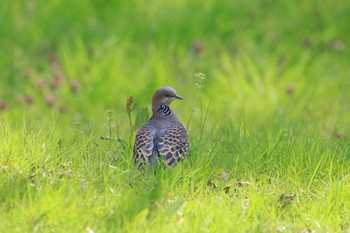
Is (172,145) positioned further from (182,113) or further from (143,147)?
(182,113)

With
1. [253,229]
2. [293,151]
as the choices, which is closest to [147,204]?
[253,229]

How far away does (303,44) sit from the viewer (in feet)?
35.0

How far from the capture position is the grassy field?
499 cm

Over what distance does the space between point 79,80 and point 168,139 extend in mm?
3769

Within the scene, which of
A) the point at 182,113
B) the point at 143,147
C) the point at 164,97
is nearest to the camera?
the point at 143,147

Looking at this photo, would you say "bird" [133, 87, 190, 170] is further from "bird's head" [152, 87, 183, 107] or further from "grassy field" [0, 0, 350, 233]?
"bird's head" [152, 87, 183, 107]

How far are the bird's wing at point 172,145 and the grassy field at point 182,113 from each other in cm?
9

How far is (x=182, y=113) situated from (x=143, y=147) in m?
3.16

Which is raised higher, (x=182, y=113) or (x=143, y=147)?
(x=143, y=147)

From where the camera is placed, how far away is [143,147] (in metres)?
5.78

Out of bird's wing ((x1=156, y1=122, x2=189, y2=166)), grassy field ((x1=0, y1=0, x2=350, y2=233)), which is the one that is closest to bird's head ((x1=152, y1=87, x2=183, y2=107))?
grassy field ((x1=0, y1=0, x2=350, y2=233))

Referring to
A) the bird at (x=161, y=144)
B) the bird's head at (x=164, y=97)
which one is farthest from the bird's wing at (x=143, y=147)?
the bird's head at (x=164, y=97)

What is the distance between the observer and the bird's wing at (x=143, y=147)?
5707mm

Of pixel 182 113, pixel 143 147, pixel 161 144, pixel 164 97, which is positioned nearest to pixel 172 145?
pixel 161 144
